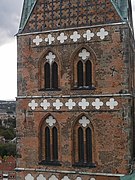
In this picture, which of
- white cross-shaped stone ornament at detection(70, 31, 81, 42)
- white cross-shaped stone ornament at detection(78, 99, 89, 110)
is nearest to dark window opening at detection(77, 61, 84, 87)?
white cross-shaped stone ornament at detection(78, 99, 89, 110)

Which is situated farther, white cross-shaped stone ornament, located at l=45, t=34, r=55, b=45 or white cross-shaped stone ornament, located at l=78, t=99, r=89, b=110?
white cross-shaped stone ornament, located at l=45, t=34, r=55, b=45

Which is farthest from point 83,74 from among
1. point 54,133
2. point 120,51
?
point 54,133

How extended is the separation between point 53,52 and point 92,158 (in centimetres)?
597

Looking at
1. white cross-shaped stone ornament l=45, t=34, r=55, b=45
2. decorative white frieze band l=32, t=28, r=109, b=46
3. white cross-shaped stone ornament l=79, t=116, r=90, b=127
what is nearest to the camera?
decorative white frieze band l=32, t=28, r=109, b=46

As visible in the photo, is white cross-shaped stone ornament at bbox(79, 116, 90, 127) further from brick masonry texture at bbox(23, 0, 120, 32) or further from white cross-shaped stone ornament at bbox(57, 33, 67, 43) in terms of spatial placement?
brick masonry texture at bbox(23, 0, 120, 32)

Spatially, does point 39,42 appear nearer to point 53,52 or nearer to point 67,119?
point 53,52

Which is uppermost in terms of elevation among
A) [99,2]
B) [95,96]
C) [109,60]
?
[99,2]

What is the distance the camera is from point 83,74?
64.8 feet

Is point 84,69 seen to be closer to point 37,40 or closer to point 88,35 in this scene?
point 88,35

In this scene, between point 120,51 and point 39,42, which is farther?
point 39,42

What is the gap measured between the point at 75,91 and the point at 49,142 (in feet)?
10.3

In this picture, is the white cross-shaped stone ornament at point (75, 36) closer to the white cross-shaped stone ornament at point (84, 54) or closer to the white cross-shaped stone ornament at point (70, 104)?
the white cross-shaped stone ornament at point (84, 54)

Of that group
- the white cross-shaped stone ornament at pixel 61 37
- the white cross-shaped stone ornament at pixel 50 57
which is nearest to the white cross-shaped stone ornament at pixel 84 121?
the white cross-shaped stone ornament at pixel 50 57

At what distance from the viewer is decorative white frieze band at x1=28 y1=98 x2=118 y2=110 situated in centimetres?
1909
